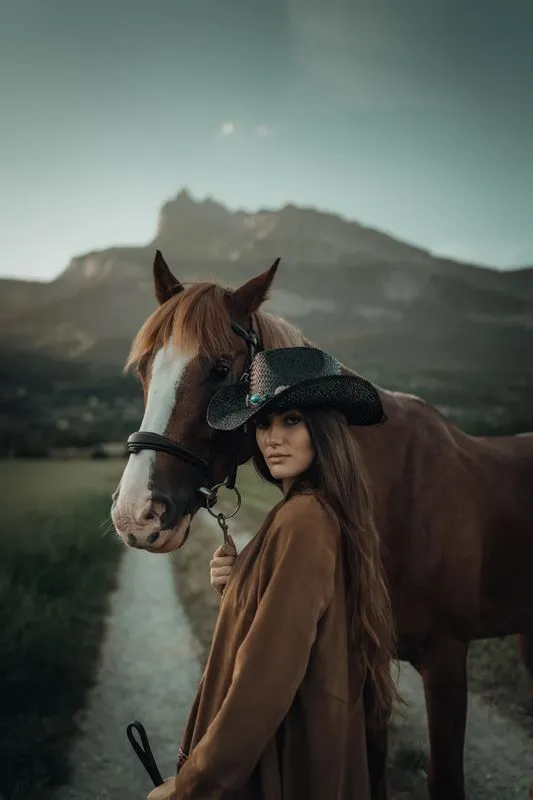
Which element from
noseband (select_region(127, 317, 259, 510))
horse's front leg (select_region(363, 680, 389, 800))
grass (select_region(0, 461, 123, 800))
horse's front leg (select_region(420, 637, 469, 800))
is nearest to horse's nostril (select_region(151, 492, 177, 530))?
noseband (select_region(127, 317, 259, 510))

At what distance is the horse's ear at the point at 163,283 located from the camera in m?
2.13

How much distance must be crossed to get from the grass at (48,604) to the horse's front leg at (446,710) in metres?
1.99

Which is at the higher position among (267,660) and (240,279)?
(240,279)

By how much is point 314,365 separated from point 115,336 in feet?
13.2

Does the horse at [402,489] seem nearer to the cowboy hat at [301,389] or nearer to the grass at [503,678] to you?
the cowboy hat at [301,389]

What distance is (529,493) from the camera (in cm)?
276

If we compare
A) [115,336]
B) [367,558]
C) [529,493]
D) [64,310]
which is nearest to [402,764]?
[529,493]

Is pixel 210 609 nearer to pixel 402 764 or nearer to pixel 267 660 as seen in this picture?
pixel 402 764

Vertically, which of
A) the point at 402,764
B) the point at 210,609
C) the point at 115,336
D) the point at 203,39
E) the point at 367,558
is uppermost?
the point at 203,39

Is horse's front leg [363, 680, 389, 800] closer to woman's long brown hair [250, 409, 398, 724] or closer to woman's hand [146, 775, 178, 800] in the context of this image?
woman's long brown hair [250, 409, 398, 724]

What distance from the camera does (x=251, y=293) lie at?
2.04 m

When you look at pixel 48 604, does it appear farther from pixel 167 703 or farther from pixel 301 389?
pixel 301 389

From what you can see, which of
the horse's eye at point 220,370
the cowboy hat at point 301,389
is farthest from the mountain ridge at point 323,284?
the cowboy hat at point 301,389

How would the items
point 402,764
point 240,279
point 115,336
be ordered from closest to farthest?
point 402,764
point 115,336
point 240,279
